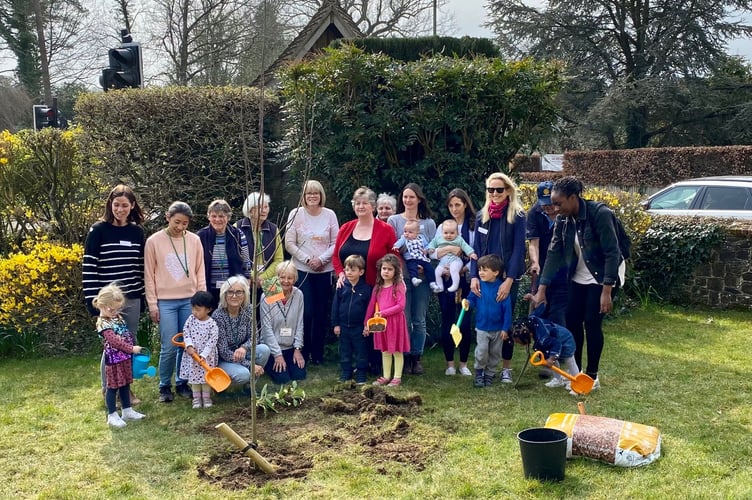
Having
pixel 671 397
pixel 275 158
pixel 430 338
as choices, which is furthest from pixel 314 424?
pixel 275 158

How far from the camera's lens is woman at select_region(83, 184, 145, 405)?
221 inches

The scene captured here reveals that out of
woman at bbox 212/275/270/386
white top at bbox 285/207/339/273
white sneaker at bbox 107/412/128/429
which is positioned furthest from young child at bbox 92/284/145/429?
white top at bbox 285/207/339/273

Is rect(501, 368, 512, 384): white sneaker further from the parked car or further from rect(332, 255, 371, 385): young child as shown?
the parked car

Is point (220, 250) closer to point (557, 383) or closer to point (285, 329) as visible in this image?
point (285, 329)

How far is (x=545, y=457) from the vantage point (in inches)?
151

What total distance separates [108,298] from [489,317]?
123 inches

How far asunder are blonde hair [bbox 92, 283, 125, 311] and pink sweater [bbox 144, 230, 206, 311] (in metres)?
0.43

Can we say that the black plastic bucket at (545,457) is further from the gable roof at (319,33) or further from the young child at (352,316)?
the gable roof at (319,33)

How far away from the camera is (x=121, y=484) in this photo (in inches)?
160

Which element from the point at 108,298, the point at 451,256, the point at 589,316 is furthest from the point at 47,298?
the point at 589,316

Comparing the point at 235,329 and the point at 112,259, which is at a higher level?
the point at 112,259

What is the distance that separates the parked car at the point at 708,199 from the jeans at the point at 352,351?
637cm

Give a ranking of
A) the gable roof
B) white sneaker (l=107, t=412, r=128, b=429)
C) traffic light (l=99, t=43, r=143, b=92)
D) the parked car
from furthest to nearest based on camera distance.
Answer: the gable roof < the parked car < traffic light (l=99, t=43, r=143, b=92) < white sneaker (l=107, t=412, r=128, b=429)

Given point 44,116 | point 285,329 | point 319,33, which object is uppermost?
point 319,33
